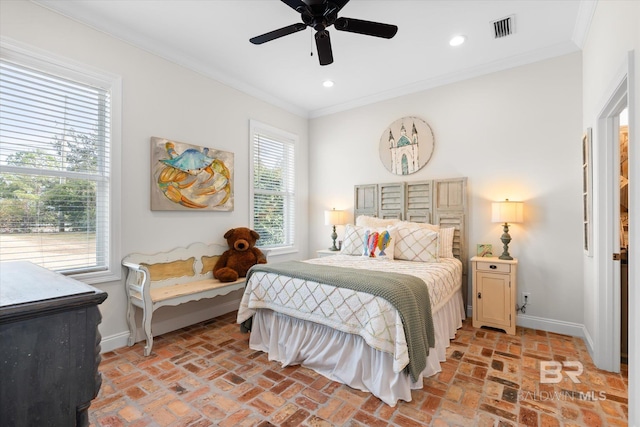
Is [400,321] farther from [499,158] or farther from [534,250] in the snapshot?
[499,158]

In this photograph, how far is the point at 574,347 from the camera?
276cm

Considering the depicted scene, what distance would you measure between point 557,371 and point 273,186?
3717 millimetres

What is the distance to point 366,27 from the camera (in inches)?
84.2

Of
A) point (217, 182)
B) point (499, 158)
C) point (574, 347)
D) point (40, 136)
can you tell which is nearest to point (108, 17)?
point (40, 136)

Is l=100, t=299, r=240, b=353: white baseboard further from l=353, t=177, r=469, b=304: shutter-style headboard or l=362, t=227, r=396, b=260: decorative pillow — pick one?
l=353, t=177, r=469, b=304: shutter-style headboard

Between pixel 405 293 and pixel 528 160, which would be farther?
pixel 528 160

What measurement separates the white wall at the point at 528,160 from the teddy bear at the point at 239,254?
7.35ft

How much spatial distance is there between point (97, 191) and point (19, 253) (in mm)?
713

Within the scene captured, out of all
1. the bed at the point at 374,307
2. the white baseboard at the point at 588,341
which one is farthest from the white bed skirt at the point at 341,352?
the white baseboard at the point at 588,341

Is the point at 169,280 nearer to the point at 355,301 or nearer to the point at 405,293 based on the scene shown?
the point at 355,301

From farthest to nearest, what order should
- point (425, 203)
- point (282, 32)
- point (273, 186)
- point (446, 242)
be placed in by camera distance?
point (273, 186), point (425, 203), point (446, 242), point (282, 32)

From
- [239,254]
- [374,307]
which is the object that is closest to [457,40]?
[374,307]

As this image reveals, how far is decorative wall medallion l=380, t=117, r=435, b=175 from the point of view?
3960mm

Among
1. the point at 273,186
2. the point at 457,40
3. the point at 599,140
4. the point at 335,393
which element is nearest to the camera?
the point at 335,393
